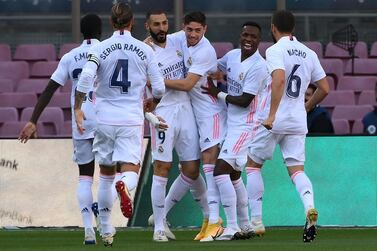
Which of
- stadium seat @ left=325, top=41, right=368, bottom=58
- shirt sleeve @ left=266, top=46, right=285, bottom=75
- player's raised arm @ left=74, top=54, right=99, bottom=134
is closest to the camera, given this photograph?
player's raised arm @ left=74, top=54, right=99, bottom=134

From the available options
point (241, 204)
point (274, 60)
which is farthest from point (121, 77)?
point (241, 204)

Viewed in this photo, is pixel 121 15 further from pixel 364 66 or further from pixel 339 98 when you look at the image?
pixel 364 66

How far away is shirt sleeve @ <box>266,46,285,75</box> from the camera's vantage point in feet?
43.3

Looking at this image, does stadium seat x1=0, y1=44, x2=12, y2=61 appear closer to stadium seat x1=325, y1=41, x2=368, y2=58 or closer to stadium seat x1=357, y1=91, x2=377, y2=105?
stadium seat x1=325, y1=41, x2=368, y2=58

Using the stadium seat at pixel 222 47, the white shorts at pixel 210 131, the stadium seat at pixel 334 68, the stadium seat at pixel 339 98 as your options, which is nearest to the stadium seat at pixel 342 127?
the stadium seat at pixel 339 98

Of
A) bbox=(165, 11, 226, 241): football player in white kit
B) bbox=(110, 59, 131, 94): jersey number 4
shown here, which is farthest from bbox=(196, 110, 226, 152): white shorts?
bbox=(110, 59, 131, 94): jersey number 4

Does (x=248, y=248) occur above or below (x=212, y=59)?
below

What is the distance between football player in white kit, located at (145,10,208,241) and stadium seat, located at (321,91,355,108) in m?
5.85

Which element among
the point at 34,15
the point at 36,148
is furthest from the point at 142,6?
the point at 36,148

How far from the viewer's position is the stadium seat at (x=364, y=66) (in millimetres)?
20328

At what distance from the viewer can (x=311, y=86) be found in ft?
58.1

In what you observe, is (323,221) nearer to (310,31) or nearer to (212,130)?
(212,130)

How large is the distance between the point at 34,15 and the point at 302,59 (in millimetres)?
7854

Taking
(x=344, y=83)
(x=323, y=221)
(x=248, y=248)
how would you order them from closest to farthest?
(x=248, y=248) < (x=323, y=221) < (x=344, y=83)
